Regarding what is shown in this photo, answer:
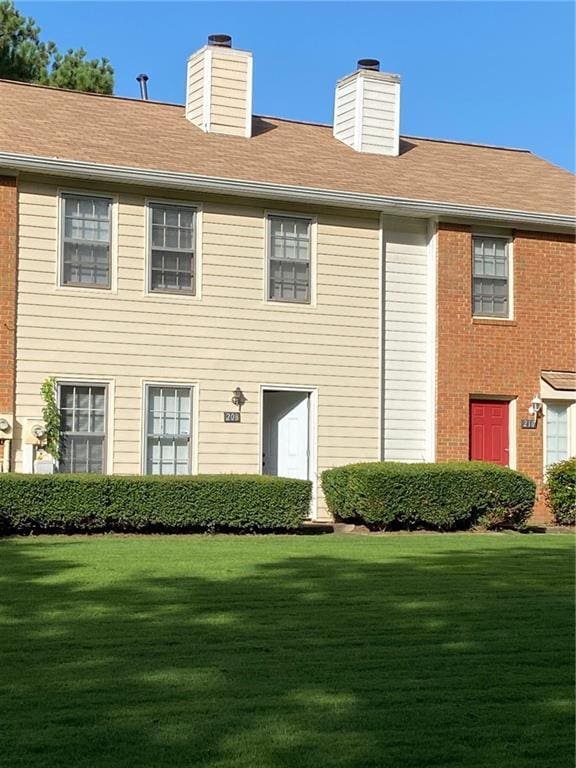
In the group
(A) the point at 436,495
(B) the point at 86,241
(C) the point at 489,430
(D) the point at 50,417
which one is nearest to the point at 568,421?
(C) the point at 489,430

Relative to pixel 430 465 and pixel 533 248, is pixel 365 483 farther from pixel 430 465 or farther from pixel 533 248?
pixel 533 248

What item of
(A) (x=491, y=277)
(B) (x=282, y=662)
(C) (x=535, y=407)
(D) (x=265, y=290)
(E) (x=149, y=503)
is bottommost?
(B) (x=282, y=662)

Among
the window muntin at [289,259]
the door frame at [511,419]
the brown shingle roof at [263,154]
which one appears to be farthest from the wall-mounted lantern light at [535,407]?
the window muntin at [289,259]

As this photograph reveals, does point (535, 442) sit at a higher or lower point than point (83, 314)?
lower

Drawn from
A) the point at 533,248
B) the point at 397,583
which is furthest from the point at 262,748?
the point at 533,248

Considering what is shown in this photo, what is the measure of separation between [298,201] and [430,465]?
4797 mm

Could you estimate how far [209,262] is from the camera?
67.0 feet

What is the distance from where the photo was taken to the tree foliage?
34844 mm

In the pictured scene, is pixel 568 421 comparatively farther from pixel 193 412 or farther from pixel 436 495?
pixel 193 412

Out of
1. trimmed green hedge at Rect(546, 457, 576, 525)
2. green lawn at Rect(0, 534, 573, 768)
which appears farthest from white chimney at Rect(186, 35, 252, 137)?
green lawn at Rect(0, 534, 573, 768)

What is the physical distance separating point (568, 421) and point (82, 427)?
28.3ft

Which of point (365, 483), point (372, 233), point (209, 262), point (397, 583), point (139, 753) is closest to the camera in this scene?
point (139, 753)

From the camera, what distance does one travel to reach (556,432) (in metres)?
22.8

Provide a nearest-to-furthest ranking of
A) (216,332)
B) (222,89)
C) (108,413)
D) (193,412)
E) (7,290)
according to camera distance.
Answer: (7,290), (108,413), (193,412), (216,332), (222,89)
